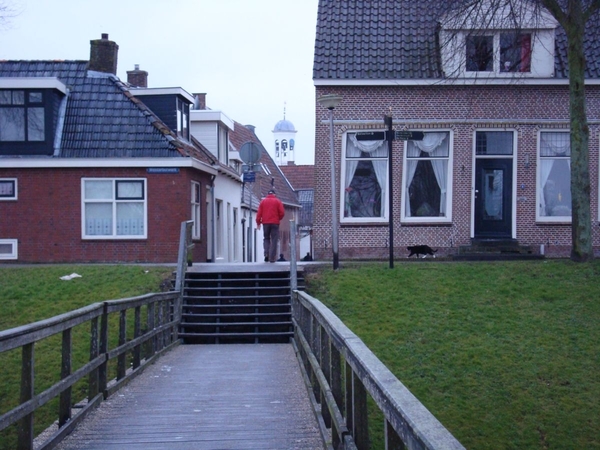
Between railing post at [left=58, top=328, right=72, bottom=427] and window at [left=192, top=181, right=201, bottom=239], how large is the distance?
19.0m

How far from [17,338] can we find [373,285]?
12.0 meters

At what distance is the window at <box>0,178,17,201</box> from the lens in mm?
24891

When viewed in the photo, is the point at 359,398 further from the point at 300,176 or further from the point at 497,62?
the point at 300,176

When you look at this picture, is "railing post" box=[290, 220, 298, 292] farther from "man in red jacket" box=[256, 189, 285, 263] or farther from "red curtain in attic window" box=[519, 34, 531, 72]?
"red curtain in attic window" box=[519, 34, 531, 72]

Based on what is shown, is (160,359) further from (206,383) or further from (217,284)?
(217,284)

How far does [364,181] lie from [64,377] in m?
16.2

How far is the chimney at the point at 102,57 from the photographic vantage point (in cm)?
2828

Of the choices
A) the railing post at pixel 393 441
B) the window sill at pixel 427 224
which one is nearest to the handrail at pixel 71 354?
the railing post at pixel 393 441

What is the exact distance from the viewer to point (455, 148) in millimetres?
22844

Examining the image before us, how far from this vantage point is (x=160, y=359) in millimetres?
13031

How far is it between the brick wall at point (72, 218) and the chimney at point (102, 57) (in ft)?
15.8

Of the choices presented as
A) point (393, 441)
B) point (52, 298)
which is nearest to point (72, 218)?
point (52, 298)

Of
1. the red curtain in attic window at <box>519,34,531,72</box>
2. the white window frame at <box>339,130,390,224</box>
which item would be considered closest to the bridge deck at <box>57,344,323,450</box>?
the white window frame at <box>339,130,390,224</box>

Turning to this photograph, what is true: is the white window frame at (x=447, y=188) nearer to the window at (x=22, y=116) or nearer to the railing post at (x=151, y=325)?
the window at (x=22, y=116)
